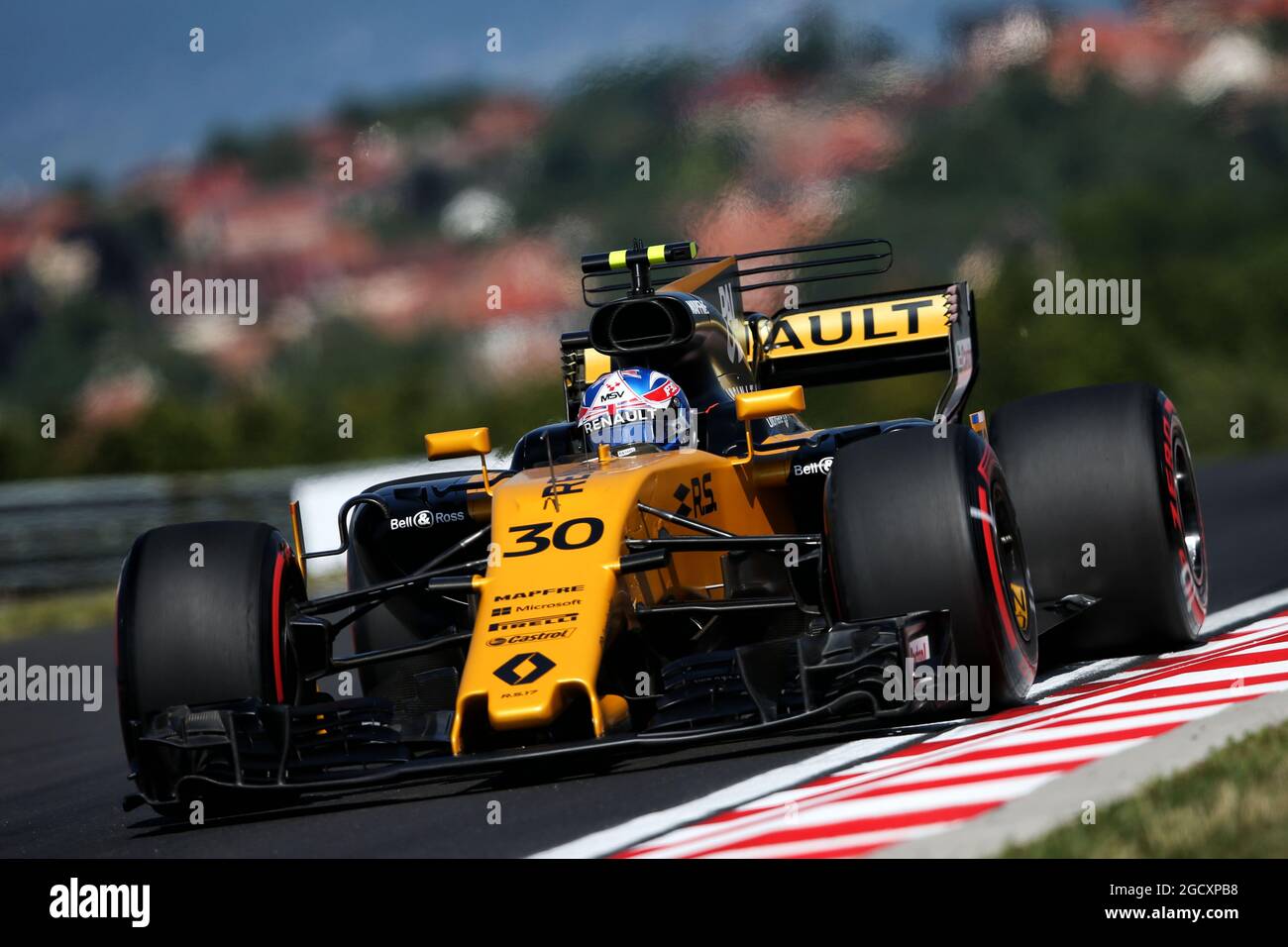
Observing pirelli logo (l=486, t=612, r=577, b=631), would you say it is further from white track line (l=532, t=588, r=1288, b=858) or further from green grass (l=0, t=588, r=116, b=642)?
green grass (l=0, t=588, r=116, b=642)

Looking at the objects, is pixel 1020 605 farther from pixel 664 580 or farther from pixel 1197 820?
pixel 1197 820

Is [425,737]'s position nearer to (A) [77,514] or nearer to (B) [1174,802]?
(B) [1174,802]

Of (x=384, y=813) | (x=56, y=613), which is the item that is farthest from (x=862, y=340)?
(x=56, y=613)

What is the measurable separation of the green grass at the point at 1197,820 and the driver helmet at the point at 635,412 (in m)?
3.16

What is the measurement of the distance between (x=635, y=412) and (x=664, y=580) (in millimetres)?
927

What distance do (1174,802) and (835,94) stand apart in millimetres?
16238

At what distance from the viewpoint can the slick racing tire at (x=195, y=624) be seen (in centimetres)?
682

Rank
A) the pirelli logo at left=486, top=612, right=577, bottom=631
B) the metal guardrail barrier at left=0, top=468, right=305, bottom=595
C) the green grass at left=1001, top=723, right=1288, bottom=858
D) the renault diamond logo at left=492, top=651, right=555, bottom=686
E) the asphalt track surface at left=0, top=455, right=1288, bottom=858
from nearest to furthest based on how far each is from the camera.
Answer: the green grass at left=1001, top=723, right=1288, bottom=858
the asphalt track surface at left=0, top=455, right=1288, bottom=858
the renault diamond logo at left=492, top=651, right=555, bottom=686
the pirelli logo at left=486, top=612, right=577, bottom=631
the metal guardrail barrier at left=0, top=468, right=305, bottom=595

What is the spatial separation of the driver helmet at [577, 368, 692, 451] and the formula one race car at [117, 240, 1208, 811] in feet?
0.04

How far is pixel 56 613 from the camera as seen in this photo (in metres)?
17.1

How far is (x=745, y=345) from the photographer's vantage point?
9.47 metres

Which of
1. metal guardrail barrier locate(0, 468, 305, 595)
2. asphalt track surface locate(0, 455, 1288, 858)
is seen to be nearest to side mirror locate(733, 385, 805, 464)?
asphalt track surface locate(0, 455, 1288, 858)

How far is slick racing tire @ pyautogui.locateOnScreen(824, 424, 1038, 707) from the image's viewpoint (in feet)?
21.2

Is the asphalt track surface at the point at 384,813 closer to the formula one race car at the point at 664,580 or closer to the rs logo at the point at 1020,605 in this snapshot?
the formula one race car at the point at 664,580
